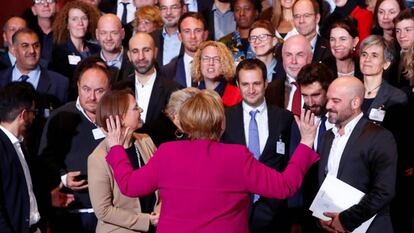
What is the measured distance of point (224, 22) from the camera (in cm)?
824

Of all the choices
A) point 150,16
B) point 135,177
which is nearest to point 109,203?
point 135,177

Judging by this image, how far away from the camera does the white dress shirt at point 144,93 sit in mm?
6414

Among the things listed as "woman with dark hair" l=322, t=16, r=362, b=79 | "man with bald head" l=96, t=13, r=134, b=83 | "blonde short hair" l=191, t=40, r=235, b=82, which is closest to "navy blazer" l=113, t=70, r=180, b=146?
"blonde short hair" l=191, t=40, r=235, b=82

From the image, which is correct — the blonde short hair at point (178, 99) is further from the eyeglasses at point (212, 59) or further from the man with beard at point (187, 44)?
the man with beard at point (187, 44)

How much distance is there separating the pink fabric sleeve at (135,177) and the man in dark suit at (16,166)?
733 mm

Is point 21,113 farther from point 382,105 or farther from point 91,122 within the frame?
point 382,105

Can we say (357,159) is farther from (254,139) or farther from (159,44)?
(159,44)

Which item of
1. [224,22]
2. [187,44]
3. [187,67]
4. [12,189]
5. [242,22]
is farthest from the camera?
[224,22]

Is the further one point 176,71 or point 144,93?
point 176,71

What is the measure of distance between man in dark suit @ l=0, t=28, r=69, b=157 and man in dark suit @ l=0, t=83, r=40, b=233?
1724 mm

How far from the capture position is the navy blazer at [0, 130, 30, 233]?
4492mm

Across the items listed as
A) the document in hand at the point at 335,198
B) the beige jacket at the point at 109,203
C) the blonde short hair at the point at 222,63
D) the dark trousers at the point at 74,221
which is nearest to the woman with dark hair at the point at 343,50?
the blonde short hair at the point at 222,63

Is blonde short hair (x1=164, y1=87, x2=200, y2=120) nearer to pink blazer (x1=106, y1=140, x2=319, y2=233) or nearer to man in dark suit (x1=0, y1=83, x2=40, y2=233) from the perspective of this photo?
man in dark suit (x1=0, y1=83, x2=40, y2=233)

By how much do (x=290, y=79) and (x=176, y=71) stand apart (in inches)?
46.0
